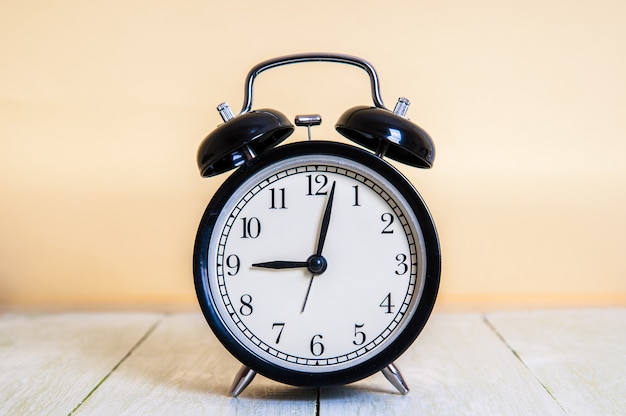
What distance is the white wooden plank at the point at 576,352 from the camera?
119 cm

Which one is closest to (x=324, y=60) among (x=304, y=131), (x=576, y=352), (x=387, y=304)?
(x=387, y=304)

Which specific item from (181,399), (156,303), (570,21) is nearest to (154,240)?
(156,303)

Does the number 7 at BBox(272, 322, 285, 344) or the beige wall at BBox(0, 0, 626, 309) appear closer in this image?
the number 7 at BBox(272, 322, 285, 344)

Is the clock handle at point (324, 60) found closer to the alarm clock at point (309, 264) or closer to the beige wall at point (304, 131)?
the alarm clock at point (309, 264)

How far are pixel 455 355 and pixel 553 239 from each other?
21.6 inches

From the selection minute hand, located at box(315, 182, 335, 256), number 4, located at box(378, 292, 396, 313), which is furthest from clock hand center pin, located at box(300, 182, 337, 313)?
number 4, located at box(378, 292, 396, 313)

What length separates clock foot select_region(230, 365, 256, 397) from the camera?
1.21 meters

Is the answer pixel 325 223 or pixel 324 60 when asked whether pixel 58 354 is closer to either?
pixel 325 223

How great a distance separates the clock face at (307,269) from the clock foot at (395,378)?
0.15ft

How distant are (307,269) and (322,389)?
0.22 meters

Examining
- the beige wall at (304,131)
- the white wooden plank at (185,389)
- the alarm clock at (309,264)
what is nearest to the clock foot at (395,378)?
the alarm clock at (309,264)

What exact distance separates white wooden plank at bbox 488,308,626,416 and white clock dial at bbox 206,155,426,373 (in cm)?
33

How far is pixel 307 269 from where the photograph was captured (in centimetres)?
120

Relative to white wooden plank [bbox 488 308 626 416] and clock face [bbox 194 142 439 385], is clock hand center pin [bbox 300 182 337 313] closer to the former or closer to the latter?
clock face [bbox 194 142 439 385]
